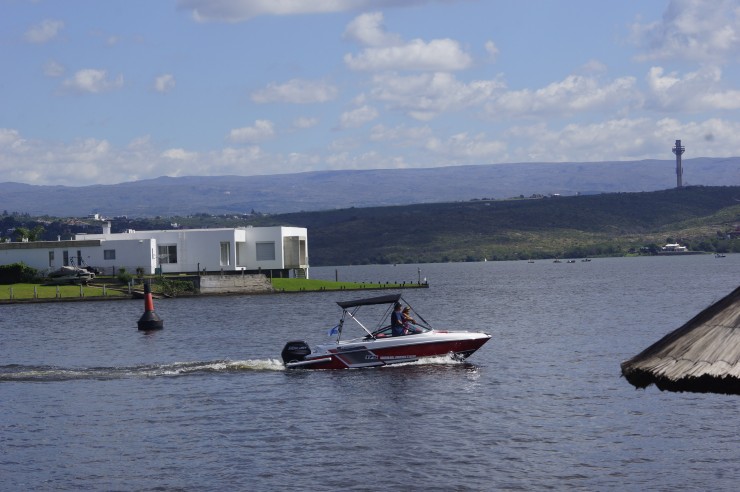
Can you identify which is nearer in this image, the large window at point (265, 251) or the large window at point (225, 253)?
the large window at point (225, 253)

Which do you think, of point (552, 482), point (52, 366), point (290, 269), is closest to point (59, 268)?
point (290, 269)

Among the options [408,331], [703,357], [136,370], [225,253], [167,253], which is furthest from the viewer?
[167,253]

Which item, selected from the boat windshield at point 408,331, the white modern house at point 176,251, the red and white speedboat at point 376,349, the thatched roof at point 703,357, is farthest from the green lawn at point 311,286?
the thatched roof at point 703,357

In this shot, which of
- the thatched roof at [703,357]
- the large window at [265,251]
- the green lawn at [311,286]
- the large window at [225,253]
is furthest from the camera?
the large window at [265,251]

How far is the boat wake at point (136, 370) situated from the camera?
4456cm

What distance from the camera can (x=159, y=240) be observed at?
353ft

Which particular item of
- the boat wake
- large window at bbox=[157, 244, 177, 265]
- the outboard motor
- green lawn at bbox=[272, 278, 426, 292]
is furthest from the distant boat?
the outboard motor

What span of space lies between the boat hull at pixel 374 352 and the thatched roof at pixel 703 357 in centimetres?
2773

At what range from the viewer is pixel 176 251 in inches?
4230

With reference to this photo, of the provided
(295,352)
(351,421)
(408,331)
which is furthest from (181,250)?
(351,421)

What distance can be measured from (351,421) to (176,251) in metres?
76.3

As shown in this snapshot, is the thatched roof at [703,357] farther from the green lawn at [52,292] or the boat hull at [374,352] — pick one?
the green lawn at [52,292]

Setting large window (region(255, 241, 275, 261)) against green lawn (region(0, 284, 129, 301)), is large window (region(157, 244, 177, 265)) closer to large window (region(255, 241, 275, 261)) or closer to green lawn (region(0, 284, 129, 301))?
large window (region(255, 241, 275, 261))

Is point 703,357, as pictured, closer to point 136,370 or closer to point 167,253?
point 136,370
